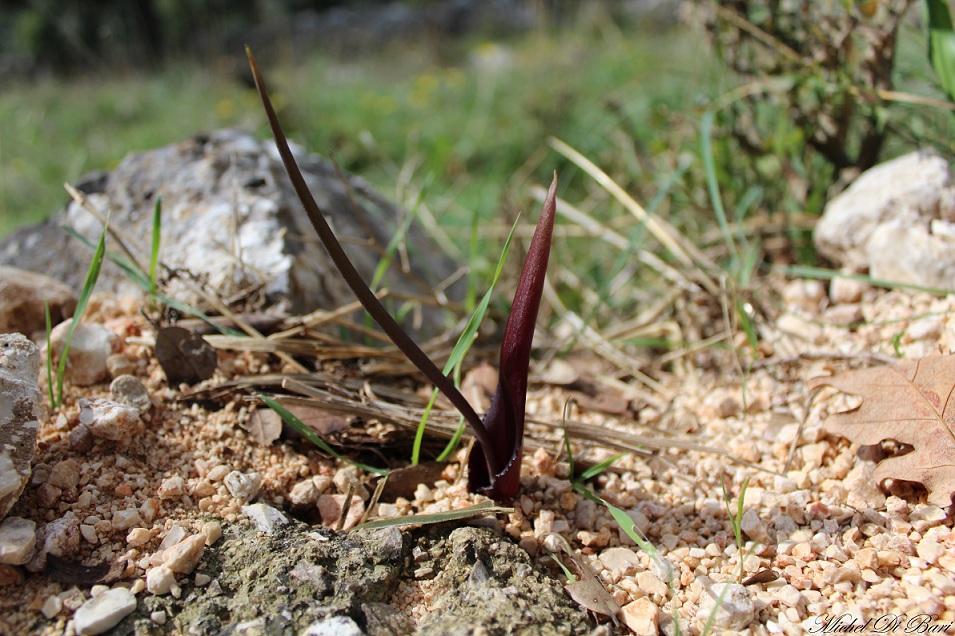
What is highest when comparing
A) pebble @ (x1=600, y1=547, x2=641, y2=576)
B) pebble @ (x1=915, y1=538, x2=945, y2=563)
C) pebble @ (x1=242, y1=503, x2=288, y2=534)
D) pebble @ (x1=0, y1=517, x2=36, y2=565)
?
pebble @ (x1=0, y1=517, x2=36, y2=565)

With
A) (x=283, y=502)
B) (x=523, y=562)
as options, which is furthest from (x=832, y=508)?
(x=283, y=502)

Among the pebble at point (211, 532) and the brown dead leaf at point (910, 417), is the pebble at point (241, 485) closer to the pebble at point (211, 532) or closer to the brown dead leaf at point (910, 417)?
the pebble at point (211, 532)

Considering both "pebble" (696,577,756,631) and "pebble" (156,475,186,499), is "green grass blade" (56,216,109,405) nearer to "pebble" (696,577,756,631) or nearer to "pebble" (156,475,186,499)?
"pebble" (156,475,186,499)

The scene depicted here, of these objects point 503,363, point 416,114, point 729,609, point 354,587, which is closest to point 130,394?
point 354,587

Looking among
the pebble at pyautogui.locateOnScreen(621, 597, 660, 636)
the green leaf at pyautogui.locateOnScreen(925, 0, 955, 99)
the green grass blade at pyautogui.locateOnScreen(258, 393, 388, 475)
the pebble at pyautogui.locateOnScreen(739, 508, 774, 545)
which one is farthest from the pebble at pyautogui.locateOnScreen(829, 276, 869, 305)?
the green grass blade at pyautogui.locateOnScreen(258, 393, 388, 475)

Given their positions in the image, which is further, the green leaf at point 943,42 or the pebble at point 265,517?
the green leaf at point 943,42

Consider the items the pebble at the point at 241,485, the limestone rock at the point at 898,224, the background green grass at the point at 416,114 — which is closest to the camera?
the pebble at the point at 241,485

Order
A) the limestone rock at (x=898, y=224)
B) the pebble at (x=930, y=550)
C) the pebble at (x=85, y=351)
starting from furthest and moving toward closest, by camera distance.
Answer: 1. the limestone rock at (x=898, y=224)
2. the pebble at (x=85, y=351)
3. the pebble at (x=930, y=550)

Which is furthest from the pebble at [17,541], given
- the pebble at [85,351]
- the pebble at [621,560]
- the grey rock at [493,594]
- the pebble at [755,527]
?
the pebble at [755,527]
